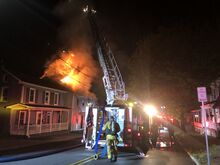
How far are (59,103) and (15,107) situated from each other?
901 cm

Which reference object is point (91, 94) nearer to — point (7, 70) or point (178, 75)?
point (7, 70)

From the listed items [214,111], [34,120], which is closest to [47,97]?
[34,120]

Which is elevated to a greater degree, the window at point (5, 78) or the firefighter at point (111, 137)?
the window at point (5, 78)

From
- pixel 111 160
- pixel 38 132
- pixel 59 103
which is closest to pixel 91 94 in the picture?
pixel 59 103

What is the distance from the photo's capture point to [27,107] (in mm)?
23016

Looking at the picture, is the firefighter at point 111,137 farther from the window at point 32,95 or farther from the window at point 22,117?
the window at point 32,95

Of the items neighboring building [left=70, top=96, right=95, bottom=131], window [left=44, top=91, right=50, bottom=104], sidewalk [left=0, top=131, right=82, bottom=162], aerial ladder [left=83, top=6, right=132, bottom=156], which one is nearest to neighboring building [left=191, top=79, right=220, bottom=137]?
aerial ladder [left=83, top=6, right=132, bottom=156]

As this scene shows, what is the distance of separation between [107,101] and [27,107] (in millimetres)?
9723

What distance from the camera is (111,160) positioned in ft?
33.9

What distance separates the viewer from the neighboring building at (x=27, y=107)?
933 inches

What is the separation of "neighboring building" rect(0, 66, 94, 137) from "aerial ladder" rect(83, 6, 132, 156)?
9.76 metres

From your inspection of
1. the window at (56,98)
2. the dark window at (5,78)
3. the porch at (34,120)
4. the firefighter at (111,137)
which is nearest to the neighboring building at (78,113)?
the porch at (34,120)

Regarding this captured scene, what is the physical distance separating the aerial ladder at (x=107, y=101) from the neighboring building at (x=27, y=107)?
9.76m

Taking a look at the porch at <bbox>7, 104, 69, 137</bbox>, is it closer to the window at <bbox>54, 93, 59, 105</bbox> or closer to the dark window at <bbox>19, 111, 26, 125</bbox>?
the dark window at <bbox>19, 111, 26, 125</bbox>
